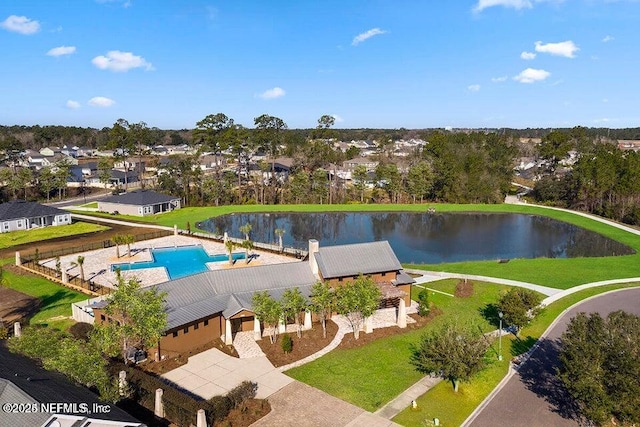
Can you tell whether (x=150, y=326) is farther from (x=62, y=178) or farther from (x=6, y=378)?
(x=62, y=178)

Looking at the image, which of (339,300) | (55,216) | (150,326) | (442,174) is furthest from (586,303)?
(55,216)

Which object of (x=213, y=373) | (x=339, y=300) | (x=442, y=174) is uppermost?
(x=442, y=174)

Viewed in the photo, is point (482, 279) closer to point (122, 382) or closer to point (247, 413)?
point (247, 413)

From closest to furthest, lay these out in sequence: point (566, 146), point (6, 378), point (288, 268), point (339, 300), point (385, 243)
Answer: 1. point (6, 378)
2. point (339, 300)
3. point (288, 268)
4. point (385, 243)
5. point (566, 146)

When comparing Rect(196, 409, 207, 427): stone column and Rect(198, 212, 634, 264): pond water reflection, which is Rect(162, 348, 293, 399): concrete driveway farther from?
Rect(198, 212, 634, 264): pond water reflection

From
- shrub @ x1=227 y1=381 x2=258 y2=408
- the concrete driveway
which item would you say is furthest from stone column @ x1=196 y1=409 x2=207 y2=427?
the concrete driveway

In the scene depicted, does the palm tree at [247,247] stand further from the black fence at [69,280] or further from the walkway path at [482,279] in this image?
the walkway path at [482,279]
